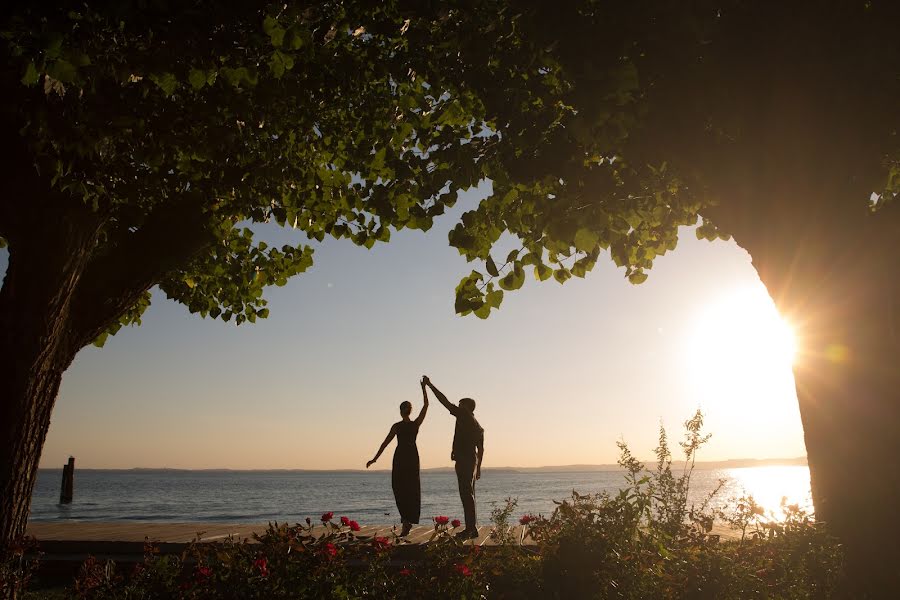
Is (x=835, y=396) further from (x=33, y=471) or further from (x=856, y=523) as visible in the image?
(x=33, y=471)

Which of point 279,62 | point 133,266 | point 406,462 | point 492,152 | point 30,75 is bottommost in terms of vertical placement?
point 406,462

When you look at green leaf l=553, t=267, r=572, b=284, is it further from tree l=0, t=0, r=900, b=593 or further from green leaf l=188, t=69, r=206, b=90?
green leaf l=188, t=69, r=206, b=90

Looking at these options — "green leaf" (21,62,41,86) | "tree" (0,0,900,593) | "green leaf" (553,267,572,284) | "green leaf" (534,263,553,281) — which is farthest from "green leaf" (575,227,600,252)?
"green leaf" (21,62,41,86)

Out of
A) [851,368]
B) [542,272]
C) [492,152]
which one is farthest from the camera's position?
[542,272]

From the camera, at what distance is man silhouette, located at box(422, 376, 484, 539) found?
10086 mm

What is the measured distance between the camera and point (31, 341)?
18.7ft

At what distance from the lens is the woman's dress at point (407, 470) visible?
35.8ft

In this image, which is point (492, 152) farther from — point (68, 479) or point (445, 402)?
point (68, 479)

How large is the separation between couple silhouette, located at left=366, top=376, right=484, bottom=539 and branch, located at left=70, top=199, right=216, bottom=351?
501 cm

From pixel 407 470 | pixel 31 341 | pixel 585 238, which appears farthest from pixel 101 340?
pixel 585 238

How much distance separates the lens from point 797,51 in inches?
165

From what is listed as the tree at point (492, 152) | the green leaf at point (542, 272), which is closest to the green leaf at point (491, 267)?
the tree at point (492, 152)

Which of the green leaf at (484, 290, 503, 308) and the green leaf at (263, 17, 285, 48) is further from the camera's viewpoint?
the green leaf at (484, 290, 503, 308)

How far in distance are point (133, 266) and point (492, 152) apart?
163 inches
